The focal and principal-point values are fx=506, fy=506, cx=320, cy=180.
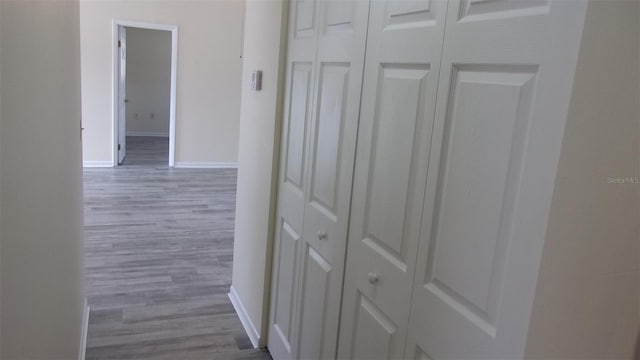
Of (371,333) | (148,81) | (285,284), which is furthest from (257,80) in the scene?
(148,81)

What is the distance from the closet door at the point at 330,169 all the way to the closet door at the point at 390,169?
72 mm

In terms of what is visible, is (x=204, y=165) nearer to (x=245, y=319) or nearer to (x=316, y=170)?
(x=245, y=319)

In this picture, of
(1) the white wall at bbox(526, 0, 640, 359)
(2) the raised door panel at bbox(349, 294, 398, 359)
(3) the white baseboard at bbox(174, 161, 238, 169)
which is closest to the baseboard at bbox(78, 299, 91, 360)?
(2) the raised door panel at bbox(349, 294, 398, 359)

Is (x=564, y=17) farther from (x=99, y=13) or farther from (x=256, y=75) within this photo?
(x=99, y=13)

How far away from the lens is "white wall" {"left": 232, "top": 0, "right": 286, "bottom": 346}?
93.4 inches

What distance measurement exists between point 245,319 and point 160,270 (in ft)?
3.35

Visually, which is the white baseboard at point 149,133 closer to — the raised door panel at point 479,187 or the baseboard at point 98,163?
the baseboard at point 98,163

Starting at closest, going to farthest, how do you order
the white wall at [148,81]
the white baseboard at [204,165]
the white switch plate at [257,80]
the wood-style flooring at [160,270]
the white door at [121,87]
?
the white switch plate at [257,80]
the wood-style flooring at [160,270]
the white door at [121,87]
the white baseboard at [204,165]
the white wall at [148,81]

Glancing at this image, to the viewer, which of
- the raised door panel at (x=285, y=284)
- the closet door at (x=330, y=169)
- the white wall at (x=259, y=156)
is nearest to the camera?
the closet door at (x=330, y=169)

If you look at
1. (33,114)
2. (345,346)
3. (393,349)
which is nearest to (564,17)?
(393,349)

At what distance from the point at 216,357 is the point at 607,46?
2265mm

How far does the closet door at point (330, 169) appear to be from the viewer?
1698 millimetres

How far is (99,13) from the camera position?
21.9 feet

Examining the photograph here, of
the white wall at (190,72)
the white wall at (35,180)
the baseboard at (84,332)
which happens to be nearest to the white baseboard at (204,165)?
the white wall at (190,72)
